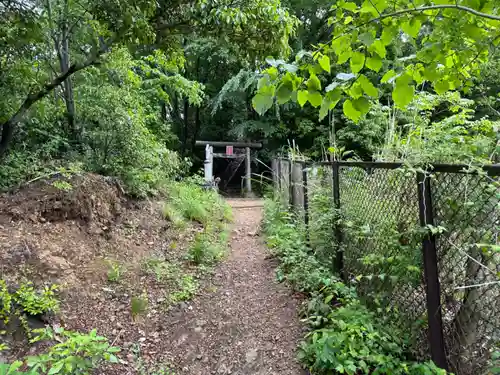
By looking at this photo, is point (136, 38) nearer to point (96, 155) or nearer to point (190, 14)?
point (190, 14)

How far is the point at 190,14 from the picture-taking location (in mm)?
3703

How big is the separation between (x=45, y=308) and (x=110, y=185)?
239 centimetres

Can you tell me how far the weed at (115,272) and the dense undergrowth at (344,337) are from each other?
1874 millimetres

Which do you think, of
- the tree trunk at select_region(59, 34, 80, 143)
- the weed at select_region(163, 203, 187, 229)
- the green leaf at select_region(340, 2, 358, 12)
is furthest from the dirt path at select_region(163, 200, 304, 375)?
the tree trunk at select_region(59, 34, 80, 143)

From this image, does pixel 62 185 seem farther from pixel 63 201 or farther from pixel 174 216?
pixel 174 216

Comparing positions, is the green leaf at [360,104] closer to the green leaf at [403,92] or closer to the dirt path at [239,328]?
the green leaf at [403,92]

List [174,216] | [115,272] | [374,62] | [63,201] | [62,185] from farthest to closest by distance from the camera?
[174,216]
[63,201]
[62,185]
[115,272]
[374,62]

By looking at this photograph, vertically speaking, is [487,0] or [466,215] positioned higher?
[487,0]

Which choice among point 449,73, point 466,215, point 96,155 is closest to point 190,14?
point 96,155

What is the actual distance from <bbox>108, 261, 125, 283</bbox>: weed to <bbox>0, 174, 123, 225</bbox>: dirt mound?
28.9 inches

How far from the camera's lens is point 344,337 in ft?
6.60

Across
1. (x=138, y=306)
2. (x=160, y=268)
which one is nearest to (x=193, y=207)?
(x=160, y=268)

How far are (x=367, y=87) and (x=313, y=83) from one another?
0.20 m

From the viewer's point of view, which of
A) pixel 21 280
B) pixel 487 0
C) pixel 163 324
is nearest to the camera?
pixel 487 0
